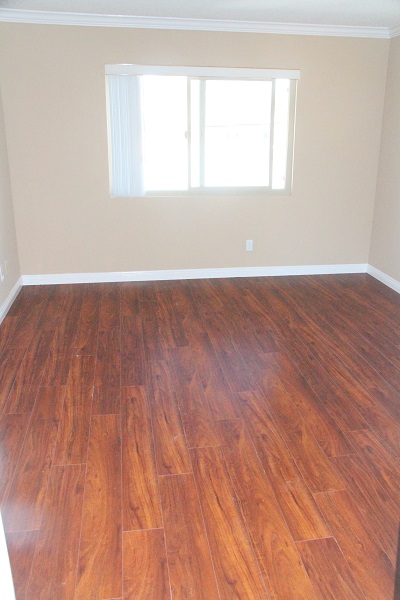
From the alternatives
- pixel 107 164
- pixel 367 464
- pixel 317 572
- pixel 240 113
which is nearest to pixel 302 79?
pixel 240 113

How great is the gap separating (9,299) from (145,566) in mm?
3138

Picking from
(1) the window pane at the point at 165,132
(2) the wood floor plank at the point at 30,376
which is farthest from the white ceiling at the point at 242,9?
(2) the wood floor plank at the point at 30,376

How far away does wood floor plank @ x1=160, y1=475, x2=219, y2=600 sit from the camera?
1.72 metres

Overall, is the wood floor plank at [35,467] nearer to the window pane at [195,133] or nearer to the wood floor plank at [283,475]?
the wood floor plank at [283,475]

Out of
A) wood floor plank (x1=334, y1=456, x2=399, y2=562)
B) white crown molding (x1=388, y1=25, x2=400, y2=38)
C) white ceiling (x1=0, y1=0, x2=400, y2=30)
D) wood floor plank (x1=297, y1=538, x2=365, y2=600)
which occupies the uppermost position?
white ceiling (x1=0, y1=0, x2=400, y2=30)

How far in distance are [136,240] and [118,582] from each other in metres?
3.67

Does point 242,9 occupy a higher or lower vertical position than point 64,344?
higher

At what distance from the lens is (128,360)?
3.39 m

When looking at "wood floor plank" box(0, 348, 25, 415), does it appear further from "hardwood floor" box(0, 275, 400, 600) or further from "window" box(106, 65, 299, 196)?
"window" box(106, 65, 299, 196)

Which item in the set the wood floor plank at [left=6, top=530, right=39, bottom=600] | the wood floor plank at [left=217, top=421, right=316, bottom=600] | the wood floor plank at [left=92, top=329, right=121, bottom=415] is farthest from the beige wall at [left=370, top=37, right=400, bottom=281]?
the wood floor plank at [left=6, top=530, right=39, bottom=600]

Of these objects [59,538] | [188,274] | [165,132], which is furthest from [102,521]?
[165,132]

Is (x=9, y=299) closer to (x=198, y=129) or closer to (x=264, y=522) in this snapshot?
(x=198, y=129)

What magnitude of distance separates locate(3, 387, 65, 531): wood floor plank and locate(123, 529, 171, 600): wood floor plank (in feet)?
1.33

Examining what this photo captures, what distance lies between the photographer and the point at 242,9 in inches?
161
